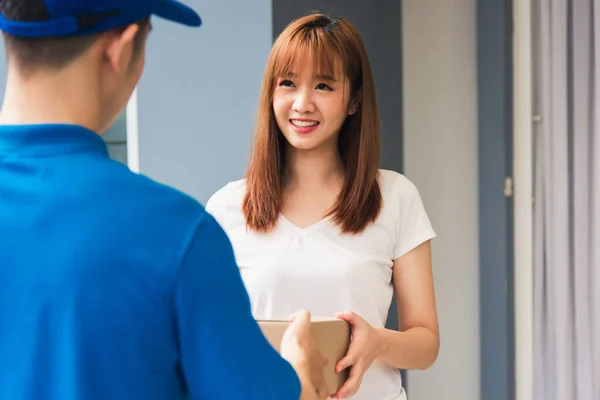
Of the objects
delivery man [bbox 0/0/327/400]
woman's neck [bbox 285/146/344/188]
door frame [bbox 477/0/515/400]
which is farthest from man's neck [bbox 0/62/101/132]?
door frame [bbox 477/0/515/400]

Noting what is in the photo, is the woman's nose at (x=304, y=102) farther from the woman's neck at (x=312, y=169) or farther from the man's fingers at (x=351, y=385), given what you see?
the man's fingers at (x=351, y=385)

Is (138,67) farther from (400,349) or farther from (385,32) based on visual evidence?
(385,32)

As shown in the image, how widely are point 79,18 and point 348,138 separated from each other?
3.82 ft

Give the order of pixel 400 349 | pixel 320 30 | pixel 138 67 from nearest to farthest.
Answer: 1. pixel 138 67
2. pixel 400 349
3. pixel 320 30

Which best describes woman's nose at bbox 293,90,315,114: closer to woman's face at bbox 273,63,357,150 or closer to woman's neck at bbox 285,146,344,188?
woman's face at bbox 273,63,357,150

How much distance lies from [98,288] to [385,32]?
8.03 feet

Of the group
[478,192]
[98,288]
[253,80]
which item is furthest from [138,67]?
[478,192]

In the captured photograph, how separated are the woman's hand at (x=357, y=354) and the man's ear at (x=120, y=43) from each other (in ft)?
2.30

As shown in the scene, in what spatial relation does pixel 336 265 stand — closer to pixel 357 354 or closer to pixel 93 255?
pixel 357 354

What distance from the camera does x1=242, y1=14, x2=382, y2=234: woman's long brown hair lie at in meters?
1.79

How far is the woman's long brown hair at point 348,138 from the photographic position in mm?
1789

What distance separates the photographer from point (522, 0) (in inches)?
124

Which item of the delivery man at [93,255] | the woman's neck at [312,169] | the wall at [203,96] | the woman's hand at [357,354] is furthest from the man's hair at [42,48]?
the wall at [203,96]

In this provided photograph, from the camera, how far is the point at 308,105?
178 cm
